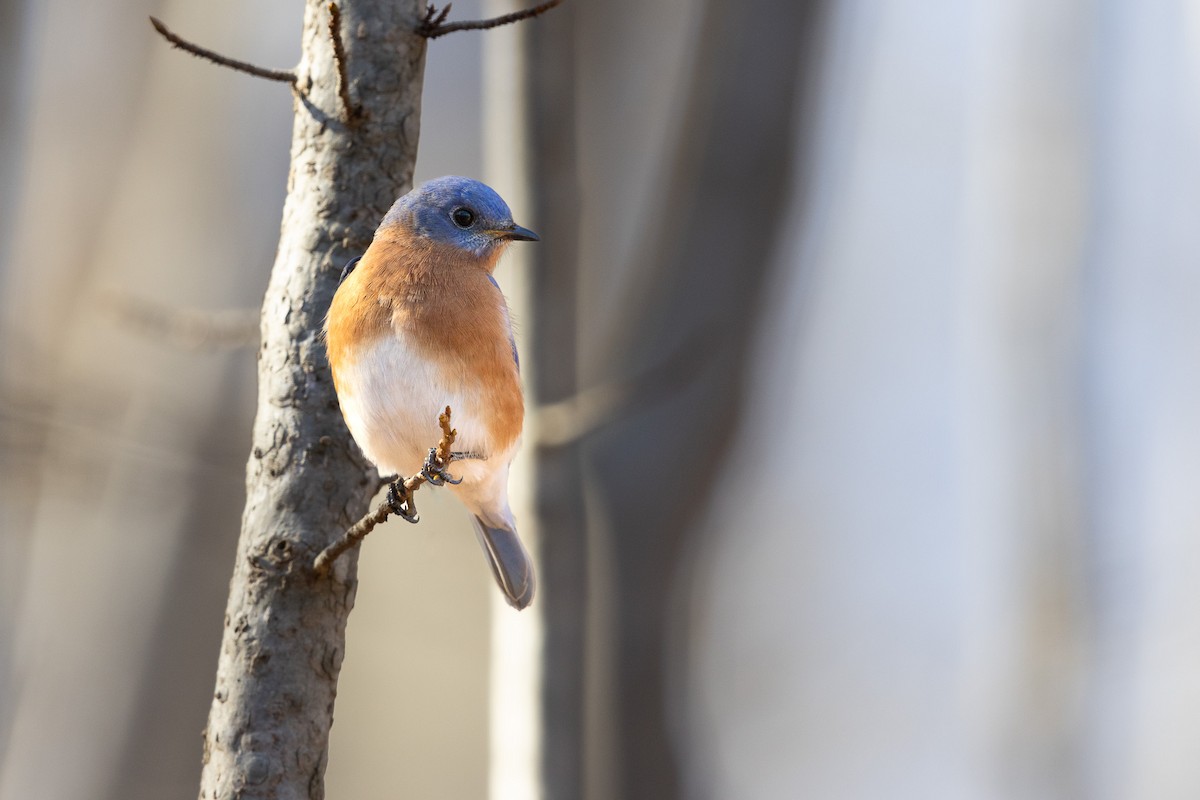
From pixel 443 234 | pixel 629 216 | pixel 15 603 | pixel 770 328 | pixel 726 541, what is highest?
pixel 629 216

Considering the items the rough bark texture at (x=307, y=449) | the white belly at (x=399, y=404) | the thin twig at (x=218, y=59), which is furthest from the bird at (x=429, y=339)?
the thin twig at (x=218, y=59)

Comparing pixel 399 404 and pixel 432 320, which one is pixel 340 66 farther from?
pixel 399 404

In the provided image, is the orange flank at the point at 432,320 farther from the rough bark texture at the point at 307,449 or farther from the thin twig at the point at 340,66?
the thin twig at the point at 340,66

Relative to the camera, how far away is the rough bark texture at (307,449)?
1.71 meters

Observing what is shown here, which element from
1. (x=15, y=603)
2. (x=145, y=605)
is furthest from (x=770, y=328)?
(x=15, y=603)

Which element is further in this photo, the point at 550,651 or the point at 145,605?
the point at 145,605

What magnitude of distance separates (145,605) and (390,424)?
409 centimetres

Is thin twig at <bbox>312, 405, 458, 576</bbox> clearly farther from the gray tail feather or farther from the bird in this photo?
the gray tail feather

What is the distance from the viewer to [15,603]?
192 inches

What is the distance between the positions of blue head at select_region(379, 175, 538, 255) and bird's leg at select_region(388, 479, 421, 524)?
0.48 m

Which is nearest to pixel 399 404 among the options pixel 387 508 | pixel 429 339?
pixel 429 339

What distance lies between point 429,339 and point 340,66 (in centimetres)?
52

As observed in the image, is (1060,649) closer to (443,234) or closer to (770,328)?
(770,328)

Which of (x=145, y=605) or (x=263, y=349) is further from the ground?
(x=263, y=349)
